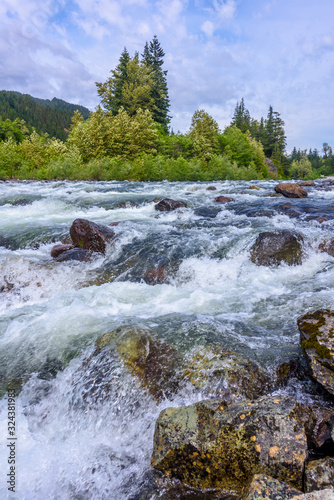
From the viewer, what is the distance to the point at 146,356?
10.1 feet

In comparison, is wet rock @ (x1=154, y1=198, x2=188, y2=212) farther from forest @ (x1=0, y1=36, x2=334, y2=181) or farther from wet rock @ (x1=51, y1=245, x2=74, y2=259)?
forest @ (x1=0, y1=36, x2=334, y2=181)

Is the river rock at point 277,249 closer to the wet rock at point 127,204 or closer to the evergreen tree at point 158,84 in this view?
the wet rock at point 127,204

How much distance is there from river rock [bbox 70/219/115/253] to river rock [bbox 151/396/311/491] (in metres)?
5.31

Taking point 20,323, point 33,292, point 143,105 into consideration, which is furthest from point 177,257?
point 143,105

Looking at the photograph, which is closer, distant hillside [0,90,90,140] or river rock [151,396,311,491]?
river rock [151,396,311,491]

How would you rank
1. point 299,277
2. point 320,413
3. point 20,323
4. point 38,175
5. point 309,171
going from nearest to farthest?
point 320,413, point 20,323, point 299,277, point 38,175, point 309,171

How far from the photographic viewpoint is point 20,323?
13.8 ft

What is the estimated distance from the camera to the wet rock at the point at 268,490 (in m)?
1.45

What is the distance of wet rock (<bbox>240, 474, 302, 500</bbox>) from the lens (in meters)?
1.45

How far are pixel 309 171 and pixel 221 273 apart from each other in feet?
344

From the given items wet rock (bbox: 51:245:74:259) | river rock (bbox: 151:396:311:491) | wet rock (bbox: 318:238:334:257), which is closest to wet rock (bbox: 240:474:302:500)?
river rock (bbox: 151:396:311:491)

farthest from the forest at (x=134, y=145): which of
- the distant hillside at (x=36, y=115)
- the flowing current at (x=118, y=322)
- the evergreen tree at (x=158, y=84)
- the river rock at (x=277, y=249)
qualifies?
the distant hillside at (x=36, y=115)

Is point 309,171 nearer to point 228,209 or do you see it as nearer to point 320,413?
point 228,209

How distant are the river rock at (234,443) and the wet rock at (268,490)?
0.21m
